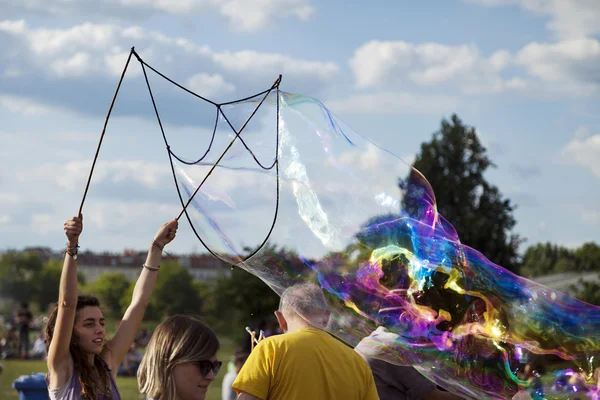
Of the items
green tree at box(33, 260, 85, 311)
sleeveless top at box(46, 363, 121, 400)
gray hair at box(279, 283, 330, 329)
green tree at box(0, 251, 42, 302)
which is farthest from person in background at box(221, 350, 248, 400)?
green tree at box(33, 260, 85, 311)

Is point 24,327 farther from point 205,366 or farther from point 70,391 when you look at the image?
point 205,366

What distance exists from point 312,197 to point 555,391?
2.21 meters

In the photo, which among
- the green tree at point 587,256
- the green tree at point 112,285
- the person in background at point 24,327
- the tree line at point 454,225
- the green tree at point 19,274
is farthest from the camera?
the green tree at point 112,285

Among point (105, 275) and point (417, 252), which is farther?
point (105, 275)

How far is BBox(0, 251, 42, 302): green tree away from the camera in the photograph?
311 ft

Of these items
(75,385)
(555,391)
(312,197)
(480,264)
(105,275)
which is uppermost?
(312,197)

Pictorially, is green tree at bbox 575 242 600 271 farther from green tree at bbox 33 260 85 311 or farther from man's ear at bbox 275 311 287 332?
man's ear at bbox 275 311 287 332

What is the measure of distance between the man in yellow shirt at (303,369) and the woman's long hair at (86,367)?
67 centimetres

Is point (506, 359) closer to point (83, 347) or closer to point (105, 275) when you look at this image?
point (83, 347)

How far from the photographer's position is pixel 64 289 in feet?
14.0

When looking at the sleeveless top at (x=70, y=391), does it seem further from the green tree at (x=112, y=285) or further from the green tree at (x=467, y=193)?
the green tree at (x=112, y=285)

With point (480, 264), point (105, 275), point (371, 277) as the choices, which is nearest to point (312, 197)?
point (371, 277)

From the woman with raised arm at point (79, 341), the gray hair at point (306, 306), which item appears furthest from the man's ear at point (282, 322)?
the woman with raised arm at point (79, 341)

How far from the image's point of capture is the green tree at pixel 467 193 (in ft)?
178
